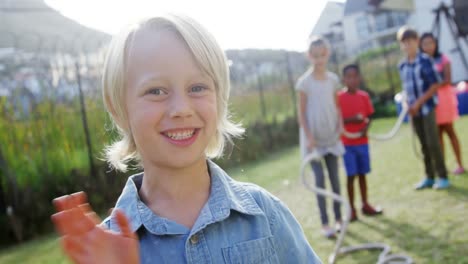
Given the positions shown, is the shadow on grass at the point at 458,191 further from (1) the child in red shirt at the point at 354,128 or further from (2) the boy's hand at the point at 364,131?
(2) the boy's hand at the point at 364,131

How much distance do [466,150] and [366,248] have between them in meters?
3.74

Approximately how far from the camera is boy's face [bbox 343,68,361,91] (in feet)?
14.7

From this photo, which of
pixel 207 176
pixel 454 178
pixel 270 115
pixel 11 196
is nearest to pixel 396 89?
pixel 270 115

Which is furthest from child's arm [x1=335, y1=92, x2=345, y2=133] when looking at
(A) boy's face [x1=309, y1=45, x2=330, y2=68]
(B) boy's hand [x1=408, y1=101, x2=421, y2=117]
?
(B) boy's hand [x1=408, y1=101, x2=421, y2=117]

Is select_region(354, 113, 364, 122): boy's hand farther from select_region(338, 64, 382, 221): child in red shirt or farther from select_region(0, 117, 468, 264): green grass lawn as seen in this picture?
select_region(0, 117, 468, 264): green grass lawn

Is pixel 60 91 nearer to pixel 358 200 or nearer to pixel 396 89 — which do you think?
pixel 358 200

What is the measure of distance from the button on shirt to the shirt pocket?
3.98 meters

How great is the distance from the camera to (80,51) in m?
6.43

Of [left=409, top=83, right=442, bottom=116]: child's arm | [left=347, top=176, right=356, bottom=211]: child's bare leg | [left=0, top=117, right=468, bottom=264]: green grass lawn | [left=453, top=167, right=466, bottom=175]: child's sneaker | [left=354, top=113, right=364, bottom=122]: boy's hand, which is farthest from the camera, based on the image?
[left=453, top=167, right=466, bottom=175]: child's sneaker

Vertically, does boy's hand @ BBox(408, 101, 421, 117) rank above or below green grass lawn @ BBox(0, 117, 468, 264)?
above

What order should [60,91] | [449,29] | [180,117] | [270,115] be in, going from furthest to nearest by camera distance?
[449,29]
[270,115]
[60,91]
[180,117]

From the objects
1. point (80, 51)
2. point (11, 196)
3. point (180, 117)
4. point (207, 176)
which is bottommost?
Answer: point (11, 196)

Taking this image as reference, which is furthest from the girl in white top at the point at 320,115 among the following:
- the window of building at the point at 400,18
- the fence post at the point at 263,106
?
the window of building at the point at 400,18

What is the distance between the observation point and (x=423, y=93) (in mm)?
4867
